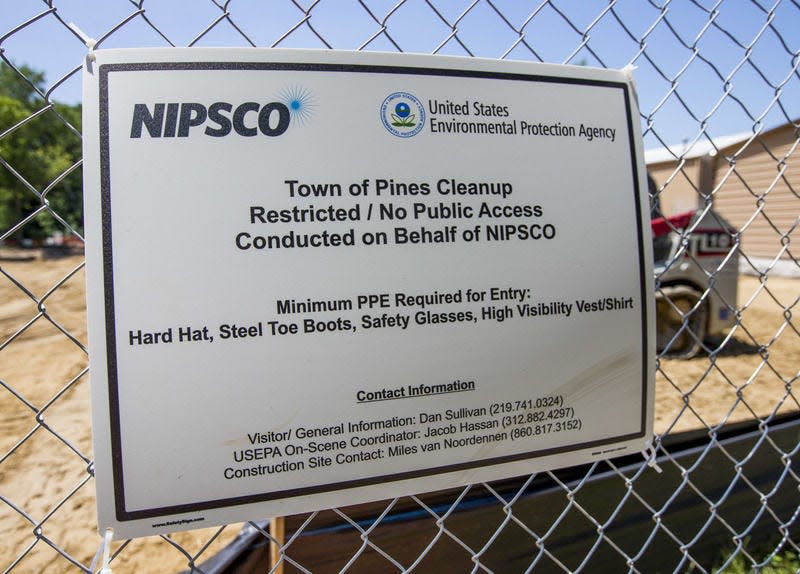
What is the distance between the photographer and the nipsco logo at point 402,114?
109cm

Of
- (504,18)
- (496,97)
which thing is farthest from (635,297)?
(504,18)

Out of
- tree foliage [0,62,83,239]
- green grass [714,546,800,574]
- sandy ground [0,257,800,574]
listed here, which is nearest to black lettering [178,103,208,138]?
sandy ground [0,257,800,574]

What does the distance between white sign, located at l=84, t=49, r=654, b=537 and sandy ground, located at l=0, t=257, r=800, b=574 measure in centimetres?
17

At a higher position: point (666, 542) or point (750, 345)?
point (666, 542)

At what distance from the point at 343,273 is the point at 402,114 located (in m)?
0.37

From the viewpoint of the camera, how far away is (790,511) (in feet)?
6.98

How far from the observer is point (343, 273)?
1055mm

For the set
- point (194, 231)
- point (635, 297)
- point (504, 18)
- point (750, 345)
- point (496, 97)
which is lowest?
point (750, 345)

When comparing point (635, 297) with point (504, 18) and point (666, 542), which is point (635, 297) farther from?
point (666, 542)

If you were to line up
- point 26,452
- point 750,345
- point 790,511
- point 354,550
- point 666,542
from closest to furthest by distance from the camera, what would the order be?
point 354,550 < point 666,542 < point 790,511 < point 26,452 < point 750,345

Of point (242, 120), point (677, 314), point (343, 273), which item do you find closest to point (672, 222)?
point (677, 314)

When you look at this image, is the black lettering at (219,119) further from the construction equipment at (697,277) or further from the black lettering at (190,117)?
the construction equipment at (697,277)

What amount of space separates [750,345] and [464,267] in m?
8.66

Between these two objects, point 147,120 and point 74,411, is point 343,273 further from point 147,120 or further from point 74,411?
point 74,411
